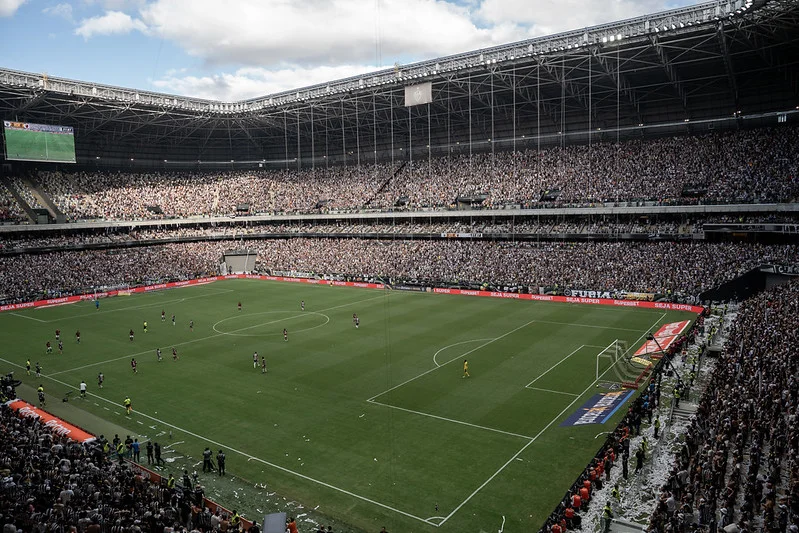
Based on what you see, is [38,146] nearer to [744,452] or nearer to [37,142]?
[37,142]

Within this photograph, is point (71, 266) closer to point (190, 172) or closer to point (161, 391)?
point (190, 172)

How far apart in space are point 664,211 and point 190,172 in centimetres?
7410

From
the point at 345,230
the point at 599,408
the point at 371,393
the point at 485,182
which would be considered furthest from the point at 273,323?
the point at 485,182

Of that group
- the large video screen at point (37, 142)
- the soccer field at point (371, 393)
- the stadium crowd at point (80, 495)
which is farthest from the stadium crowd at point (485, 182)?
the stadium crowd at point (80, 495)

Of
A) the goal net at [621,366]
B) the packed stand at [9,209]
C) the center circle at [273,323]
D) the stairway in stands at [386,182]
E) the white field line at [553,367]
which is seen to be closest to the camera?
the goal net at [621,366]

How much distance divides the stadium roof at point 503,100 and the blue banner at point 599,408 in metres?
29.2

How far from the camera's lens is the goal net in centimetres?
2950

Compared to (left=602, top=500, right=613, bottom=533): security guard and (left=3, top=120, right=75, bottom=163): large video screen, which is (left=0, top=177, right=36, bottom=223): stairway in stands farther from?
(left=602, top=500, right=613, bottom=533): security guard

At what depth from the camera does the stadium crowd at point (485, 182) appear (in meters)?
55.6

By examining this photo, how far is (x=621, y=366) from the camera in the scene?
104 ft

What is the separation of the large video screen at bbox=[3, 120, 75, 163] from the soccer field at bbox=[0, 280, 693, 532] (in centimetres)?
2047

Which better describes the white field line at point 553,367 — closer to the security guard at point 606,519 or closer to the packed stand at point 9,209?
the security guard at point 606,519

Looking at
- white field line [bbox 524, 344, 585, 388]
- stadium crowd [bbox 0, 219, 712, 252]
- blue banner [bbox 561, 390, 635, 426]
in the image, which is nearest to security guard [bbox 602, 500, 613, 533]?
blue banner [bbox 561, 390, 635, 426]

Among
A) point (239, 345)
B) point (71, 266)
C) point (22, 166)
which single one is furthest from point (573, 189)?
point (22, 166)
